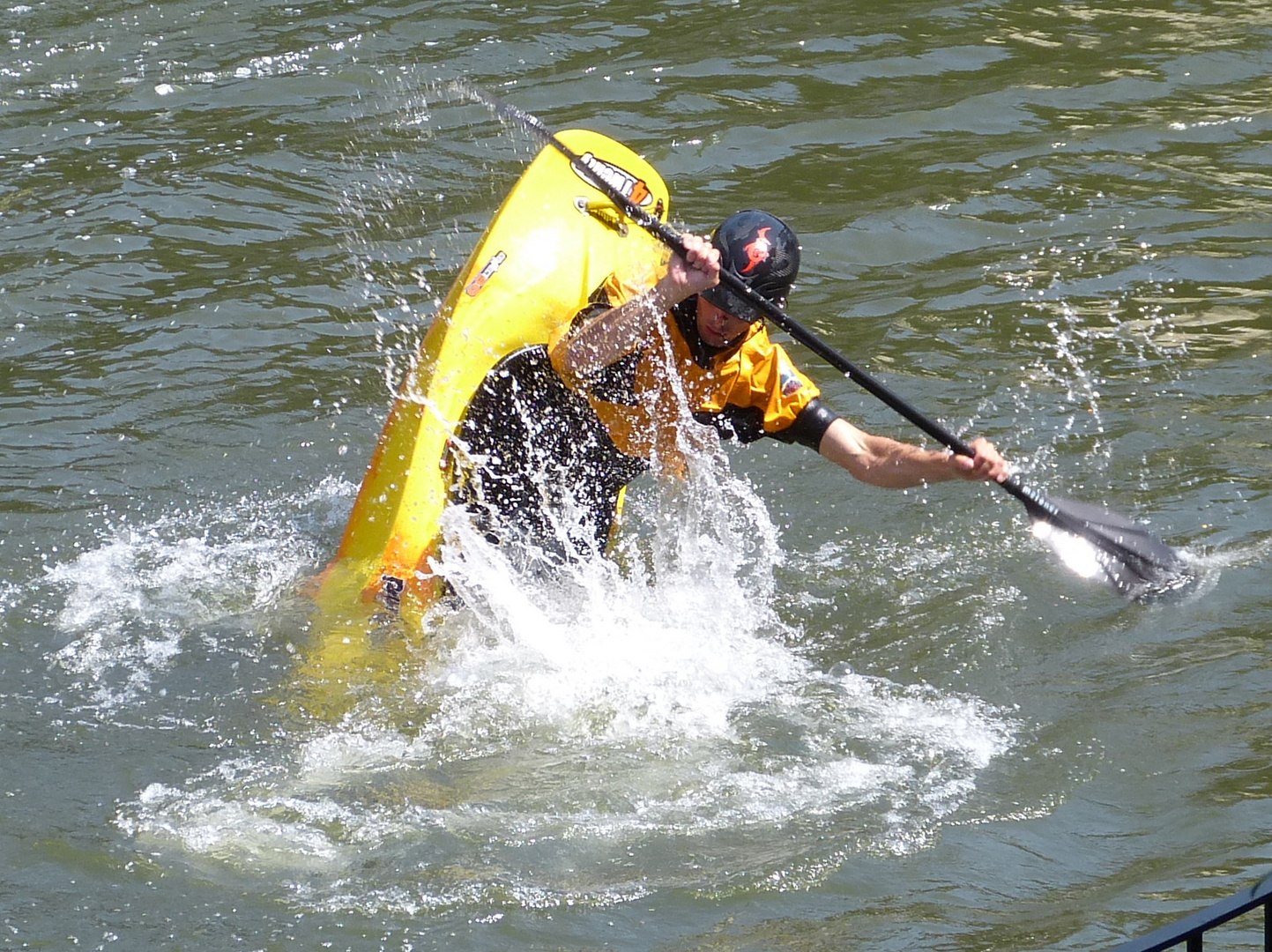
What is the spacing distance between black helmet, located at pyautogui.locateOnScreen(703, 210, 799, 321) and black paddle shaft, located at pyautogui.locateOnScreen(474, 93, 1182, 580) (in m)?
0.04

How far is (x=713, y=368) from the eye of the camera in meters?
4.34

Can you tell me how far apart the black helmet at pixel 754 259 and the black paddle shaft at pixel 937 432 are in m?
0.04

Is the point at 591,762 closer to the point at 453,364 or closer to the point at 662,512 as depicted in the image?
the point at 662,512

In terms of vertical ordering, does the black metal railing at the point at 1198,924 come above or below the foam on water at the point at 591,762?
below

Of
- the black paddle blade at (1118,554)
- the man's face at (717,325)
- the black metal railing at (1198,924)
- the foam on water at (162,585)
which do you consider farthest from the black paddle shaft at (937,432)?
the black metal railing at (1198,924)

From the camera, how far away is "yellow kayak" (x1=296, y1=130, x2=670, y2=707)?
4.52 meters

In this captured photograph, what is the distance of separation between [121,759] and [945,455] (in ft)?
7.58

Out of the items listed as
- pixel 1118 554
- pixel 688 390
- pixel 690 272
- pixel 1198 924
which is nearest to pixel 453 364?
pixel 688 390

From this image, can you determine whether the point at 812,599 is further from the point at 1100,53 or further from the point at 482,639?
the point at 1100,53

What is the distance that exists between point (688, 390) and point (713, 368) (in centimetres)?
10

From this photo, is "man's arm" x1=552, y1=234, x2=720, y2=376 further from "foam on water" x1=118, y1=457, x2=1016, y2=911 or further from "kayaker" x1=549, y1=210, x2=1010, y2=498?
"foam on water" x1=118, y1=457, x2=1016, y2=911

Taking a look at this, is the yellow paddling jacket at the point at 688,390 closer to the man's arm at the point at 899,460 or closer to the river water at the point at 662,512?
the man's arm at the point at 899,460

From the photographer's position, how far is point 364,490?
4699 mm

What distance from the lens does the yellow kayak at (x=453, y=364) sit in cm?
452
